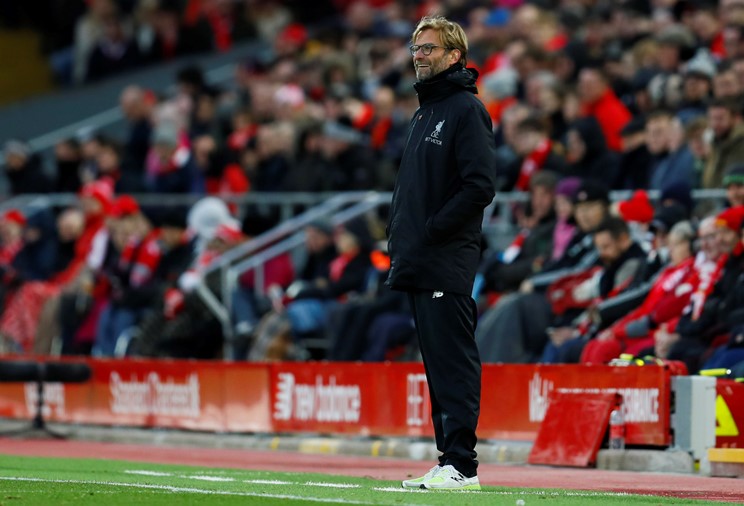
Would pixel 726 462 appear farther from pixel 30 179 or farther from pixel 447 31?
pixel 30 179

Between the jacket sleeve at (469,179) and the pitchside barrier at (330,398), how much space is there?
3545 mm

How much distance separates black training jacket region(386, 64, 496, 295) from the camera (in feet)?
31.2

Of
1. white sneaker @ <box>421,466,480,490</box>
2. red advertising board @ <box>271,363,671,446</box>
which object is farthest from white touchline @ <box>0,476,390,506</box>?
red advertising board @ <box>271,363,671,446</box>

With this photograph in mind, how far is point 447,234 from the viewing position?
9.51 metres

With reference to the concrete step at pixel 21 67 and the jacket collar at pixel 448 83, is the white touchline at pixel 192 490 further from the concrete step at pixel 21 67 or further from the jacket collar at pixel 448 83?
the concrete step at pixel 21 67

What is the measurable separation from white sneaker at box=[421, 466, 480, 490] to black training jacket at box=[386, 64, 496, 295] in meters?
0.99

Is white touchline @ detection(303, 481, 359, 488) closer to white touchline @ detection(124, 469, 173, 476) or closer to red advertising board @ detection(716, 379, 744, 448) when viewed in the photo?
white touchline @ detection(124, 469, 173, 476)

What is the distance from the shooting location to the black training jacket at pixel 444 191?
9500 millimetres

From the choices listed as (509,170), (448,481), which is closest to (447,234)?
(448,481)

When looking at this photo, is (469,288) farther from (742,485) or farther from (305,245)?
(305,245)

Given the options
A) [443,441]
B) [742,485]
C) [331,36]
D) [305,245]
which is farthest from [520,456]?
[331,36]

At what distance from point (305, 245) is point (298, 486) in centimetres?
1077

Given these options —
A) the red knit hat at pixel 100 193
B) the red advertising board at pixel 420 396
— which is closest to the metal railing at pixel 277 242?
the red knit hat at pixel 100 193

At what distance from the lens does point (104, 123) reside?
28.7 m
